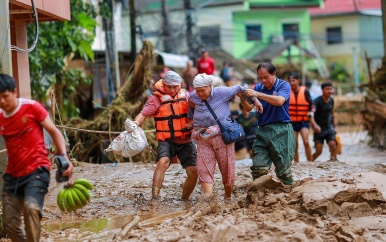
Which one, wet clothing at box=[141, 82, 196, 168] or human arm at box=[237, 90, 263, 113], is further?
wet clothing at box=[141, 82, 196, 168]

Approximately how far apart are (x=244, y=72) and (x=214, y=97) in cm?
3041

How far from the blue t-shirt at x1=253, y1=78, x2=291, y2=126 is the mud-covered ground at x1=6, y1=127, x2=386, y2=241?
90cm

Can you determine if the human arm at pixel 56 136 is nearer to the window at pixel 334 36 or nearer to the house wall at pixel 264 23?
the house wall at pixel 264 23

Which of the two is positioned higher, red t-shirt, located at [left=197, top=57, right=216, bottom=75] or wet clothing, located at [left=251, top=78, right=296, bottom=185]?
red t-shirt, located at [left=197, top=57, right=216, bottom=75]

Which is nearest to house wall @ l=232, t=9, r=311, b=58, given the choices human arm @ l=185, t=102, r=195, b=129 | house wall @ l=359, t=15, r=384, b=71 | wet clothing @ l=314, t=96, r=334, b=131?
house wall @ l=359, t=15, r=384, b=71

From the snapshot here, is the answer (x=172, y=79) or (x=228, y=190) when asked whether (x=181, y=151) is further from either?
(x=172, y=79)

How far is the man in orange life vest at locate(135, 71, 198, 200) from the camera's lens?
34.7ft

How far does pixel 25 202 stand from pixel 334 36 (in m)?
49.6

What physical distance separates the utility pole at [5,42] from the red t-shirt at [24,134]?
2.35 metres

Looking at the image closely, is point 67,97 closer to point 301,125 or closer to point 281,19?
point 301,125

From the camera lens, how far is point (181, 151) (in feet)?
35.4

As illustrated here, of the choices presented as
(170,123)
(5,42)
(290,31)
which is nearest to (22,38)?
(5,42)

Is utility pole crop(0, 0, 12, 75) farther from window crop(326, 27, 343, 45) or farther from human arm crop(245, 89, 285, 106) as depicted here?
window crop(326, 27, 343, 45)

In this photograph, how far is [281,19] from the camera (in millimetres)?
53000
